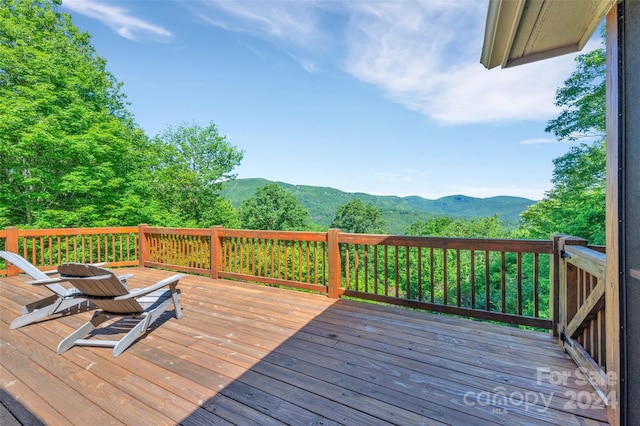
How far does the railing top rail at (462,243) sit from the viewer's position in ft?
8.45

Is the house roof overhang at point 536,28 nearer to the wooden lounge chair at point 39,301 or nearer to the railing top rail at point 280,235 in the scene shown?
the railing top rail at point 280,235

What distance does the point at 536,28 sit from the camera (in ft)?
5.01

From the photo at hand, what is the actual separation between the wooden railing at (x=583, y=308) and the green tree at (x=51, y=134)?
11.5 meters

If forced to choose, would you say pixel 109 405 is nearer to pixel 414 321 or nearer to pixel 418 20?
pixel 414 321

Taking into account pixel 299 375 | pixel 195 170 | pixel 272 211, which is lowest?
pixel 299 375

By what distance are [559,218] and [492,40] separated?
486 inches

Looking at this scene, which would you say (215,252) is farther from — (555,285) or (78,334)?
(555,285)

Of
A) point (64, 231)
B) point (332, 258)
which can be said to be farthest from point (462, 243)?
point (64, 231)

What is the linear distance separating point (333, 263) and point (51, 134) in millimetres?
10030

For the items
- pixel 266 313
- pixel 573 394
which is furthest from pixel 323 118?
pixel 573 394

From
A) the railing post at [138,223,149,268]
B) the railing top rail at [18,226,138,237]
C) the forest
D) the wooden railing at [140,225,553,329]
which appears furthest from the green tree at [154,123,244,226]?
the wooden railing at [140,225,553,329]

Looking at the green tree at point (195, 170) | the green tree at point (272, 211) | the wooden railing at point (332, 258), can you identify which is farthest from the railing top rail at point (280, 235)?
the green tree at point (272, 211)

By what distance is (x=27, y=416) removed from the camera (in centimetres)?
150

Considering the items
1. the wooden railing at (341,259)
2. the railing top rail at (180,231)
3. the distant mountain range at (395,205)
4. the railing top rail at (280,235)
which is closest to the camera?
the wooden railing at (341,259)
